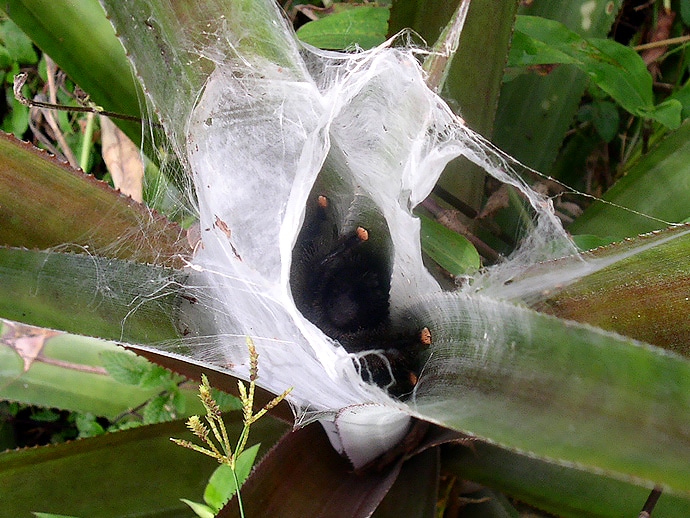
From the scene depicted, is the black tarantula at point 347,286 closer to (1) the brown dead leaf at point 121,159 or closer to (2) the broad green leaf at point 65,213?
(2) the broad green leaf at point 65,213

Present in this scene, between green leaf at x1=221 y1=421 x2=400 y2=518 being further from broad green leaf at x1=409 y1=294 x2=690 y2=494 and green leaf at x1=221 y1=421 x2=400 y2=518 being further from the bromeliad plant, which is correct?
broad green leaf at x1=409 y1=294 x2=690 y2=494

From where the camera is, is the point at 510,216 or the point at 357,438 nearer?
the point at 357,438

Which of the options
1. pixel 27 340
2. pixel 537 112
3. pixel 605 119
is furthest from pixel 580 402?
pixel 27 340

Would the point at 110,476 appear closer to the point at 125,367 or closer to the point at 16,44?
the point at 125,367

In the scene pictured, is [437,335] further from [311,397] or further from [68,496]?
[68,496]

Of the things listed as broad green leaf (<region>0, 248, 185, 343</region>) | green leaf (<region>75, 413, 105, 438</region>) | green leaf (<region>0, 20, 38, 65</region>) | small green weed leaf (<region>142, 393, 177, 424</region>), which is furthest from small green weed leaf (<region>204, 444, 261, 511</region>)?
green leaf (<region>0, 20, 38, 65</region>)

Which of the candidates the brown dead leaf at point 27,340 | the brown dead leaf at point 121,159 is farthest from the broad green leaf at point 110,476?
the brown dead leaf at point 121,159

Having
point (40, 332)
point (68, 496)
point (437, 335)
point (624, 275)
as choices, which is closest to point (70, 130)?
point (40, 332)
